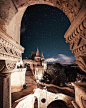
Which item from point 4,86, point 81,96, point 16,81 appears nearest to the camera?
point 4,86

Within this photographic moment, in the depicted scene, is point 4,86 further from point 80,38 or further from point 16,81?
point 16,81

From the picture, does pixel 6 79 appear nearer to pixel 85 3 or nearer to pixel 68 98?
pixel 85 3

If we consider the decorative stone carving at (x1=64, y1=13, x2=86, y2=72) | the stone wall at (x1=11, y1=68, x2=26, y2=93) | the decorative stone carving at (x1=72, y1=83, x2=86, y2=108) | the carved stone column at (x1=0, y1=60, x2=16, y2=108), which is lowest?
the stone wall at (x1=11, y1=68, x2=26, y2=93)

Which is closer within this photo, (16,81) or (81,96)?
(81,96)

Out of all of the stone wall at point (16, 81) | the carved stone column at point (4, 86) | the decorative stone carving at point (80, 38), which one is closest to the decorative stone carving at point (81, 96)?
the decorative stone carving at point (80, 38)

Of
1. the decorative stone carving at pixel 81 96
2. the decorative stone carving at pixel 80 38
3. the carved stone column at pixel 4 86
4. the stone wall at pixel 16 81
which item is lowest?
the stone wall at pixel 16 81

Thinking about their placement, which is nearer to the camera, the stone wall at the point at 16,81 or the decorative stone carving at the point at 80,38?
the decorative stone carving at the point at 80,38

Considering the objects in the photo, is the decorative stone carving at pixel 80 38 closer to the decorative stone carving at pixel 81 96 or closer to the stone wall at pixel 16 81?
the decorative stone carving at pixel 81 96

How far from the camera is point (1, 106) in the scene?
2008mm

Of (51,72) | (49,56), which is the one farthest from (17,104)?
(49,56)

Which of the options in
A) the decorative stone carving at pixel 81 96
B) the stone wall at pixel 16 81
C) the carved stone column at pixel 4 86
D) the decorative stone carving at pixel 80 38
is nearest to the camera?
the decorative stone carving at pixel 80 38

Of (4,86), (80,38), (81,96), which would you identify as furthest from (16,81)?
(80,38)

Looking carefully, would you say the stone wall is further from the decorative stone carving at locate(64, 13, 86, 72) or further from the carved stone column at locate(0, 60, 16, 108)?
the decorative stone carving at locate(64, 13, 86, 72)

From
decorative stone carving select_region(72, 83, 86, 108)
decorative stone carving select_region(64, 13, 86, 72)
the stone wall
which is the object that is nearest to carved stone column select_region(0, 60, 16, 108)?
decorative stone carving select_region(64, 13, 86, 72)
